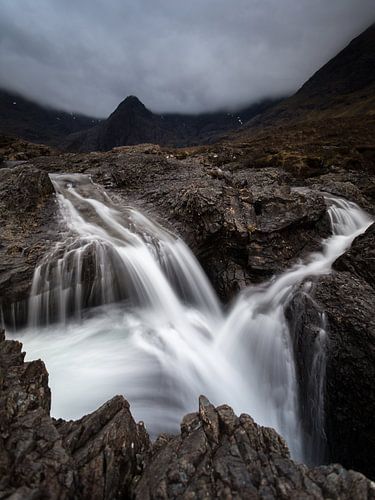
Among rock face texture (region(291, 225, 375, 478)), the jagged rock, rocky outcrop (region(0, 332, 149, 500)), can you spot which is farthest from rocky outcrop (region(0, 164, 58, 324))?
rock face texture (region(291, 225, 375, 478))

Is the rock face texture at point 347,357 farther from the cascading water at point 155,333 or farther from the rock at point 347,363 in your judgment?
the cascading water at point 155,333

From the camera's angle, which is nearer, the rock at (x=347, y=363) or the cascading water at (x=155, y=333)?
the rock at (x=347, y=363)

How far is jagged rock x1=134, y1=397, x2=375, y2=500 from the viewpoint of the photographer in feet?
11.9

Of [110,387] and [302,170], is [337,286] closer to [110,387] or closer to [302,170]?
[110,387]

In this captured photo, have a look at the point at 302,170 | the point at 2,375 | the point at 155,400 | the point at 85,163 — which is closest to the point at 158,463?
the point at 2,375

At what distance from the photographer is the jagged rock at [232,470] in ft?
11.9

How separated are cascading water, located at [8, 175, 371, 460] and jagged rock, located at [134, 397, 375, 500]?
10.5 ft

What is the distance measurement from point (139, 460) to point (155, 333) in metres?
5.88

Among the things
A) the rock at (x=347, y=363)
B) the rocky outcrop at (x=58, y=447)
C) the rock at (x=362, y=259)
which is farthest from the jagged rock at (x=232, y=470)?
the rock at (x=362, y=259)

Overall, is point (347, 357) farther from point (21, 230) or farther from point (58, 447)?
point (21, 230)

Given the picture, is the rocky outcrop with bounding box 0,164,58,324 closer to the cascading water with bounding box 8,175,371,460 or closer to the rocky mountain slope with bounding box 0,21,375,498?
the rocky mountain slope with bounding box 0,21,375,498

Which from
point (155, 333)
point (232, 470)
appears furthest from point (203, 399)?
point (155, 333)

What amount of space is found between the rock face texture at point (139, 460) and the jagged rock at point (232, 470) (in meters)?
0.01

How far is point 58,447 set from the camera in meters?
3.80
